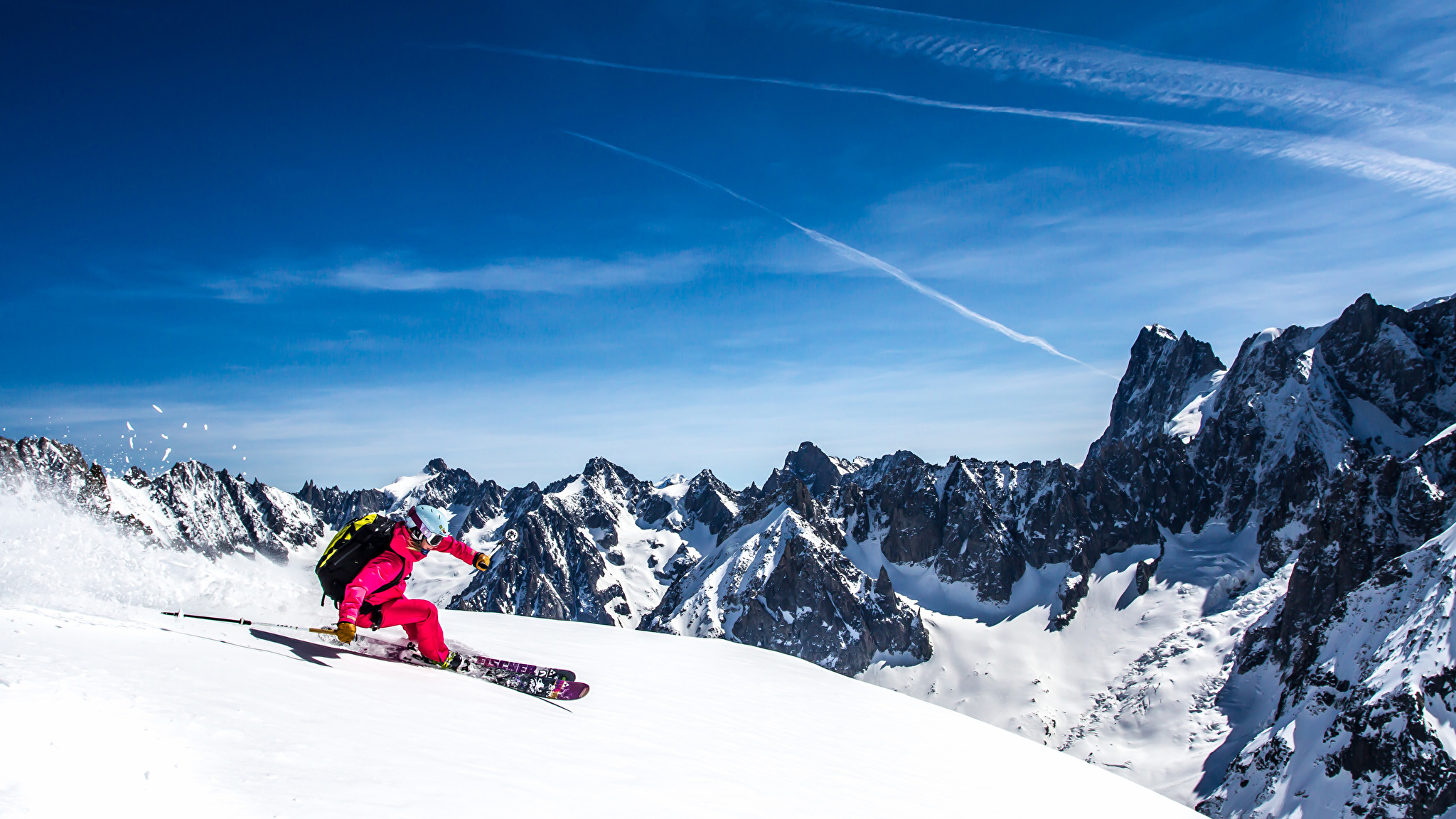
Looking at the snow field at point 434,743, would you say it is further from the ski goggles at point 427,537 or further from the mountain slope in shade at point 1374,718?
the mountain slope in shade at point 1374,718

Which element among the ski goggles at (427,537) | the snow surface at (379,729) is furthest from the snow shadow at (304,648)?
the ski goggles at (427,537)

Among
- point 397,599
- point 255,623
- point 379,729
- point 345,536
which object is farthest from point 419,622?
point 379,729

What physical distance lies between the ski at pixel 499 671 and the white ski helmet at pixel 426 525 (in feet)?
5.46

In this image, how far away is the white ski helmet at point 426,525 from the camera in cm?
1099

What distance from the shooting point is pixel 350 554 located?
10.4m

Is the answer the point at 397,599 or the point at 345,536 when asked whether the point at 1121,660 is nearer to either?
the point at 397,599

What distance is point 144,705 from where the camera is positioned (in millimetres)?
5625

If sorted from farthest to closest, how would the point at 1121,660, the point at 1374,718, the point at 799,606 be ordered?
the point at 799,606 < the point at 1121,660 < the point at 1374,718

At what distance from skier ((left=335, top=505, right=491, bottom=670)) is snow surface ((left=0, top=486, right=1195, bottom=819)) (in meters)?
0.65

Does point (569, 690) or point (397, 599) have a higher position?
point (397, 599)

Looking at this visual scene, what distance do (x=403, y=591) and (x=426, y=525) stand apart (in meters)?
1.06

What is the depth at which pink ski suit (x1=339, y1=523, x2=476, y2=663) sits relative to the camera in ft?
33.3

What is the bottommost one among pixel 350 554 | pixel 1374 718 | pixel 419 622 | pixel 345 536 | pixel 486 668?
pixel 1374 718

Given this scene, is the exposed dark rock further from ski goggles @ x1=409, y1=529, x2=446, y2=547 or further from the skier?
ski goggles @ x1=409, y1=529, x2=446, y2=547
